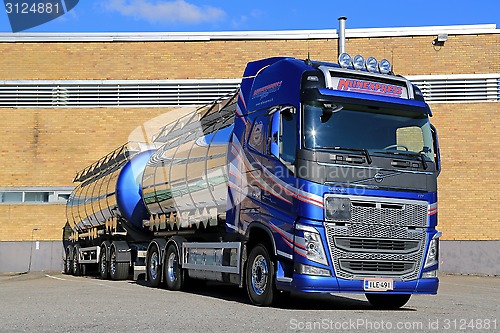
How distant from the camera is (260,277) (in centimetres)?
1102

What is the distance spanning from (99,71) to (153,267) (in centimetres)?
1440

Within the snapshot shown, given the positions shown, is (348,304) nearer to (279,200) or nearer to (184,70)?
(279,200)

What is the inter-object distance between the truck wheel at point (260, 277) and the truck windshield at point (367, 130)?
194 cm

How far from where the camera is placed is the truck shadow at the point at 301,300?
1095 centimetres

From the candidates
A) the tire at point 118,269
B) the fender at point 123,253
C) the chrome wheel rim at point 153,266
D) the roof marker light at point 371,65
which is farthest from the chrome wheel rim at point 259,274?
the tire at point 118,269

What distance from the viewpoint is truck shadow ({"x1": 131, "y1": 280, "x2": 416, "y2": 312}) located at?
10.9 m

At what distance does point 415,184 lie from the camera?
1055 centimetres

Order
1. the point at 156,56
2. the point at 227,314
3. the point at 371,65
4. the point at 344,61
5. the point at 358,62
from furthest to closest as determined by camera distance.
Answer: the point at 156,56, the point at 371,65, the point at 358,62, the point at 344,61, the point at 227,314

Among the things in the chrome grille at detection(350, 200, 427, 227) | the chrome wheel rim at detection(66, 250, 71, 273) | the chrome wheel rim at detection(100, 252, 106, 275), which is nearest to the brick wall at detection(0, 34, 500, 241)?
the chrome wheel rim at detection(66, 250, 71, 273)

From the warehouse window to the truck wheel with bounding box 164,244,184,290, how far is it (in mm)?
14030

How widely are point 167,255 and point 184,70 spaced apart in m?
14.4

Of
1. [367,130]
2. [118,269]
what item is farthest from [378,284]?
[118,269]

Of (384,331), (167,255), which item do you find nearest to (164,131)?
(167,255)

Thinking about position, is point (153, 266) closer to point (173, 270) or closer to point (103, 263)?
point (173, 270)
